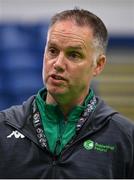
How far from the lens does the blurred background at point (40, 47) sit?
331 inches

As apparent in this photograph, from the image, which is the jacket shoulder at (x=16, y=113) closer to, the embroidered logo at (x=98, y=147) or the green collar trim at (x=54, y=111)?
the green collar trim at (x=54, y=111)

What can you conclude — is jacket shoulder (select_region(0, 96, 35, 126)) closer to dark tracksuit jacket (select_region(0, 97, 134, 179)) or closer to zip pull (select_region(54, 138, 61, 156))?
dark tracksuit jacket (select_region(0, 97, 134, 179))

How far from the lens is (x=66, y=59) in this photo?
134 inches

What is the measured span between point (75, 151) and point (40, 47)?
502 centimetres

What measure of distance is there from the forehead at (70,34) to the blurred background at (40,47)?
470 centimetres

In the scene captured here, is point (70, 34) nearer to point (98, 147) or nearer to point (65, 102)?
point (65, 102)

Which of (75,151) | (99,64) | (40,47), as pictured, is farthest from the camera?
(40,47)

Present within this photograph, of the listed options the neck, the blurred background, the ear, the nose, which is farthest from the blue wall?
the nose

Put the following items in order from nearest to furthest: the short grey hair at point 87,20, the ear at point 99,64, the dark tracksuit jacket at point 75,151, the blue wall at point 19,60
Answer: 1. the dark tracksuit jacket at point 75,151
2. the short grey hair at point 87,20
3. the ear at point 99,64
4. the blue wall at point 19,60

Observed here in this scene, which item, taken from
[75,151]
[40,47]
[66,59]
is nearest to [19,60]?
[40,47]

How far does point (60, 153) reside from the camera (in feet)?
10.9

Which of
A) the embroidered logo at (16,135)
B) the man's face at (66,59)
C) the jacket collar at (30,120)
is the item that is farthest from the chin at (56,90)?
the embroidered logo at (16,135)

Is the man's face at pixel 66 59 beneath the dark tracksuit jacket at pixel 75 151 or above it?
above

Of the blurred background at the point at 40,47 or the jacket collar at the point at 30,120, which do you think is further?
the blurred background at the point at 40,47
